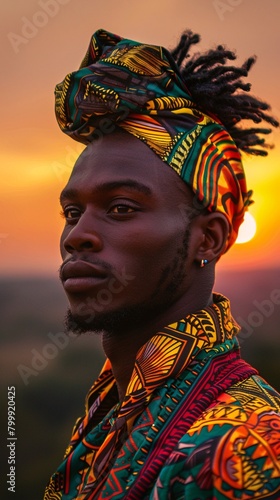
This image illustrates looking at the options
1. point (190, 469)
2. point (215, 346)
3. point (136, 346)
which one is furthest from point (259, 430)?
point (136, 346)

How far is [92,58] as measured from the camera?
4051mm

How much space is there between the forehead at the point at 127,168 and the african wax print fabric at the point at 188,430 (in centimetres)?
63

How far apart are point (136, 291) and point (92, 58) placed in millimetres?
1396

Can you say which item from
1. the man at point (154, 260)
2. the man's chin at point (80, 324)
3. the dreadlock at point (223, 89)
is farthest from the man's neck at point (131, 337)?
the dreadlock at point (223, 89)

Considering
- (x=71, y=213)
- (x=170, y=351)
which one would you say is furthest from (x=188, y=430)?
(x=71, y=213)

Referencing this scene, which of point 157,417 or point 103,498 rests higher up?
point 157,417

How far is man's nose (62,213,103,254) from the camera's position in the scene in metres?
3.46

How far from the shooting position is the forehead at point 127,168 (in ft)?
11.6

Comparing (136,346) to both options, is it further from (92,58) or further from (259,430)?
(92,58)

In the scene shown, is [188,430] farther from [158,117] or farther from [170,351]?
[158,117]

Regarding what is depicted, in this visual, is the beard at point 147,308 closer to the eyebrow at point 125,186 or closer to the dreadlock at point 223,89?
the eyebrow at point 125,186

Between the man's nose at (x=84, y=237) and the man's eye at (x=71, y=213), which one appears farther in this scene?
the man's eye at (x=71, y=213)

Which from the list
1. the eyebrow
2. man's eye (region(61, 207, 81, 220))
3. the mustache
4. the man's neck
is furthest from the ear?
man's eye (region(61, 207, 81, 220))

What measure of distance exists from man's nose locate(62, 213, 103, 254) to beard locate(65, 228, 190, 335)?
12.1 inches
